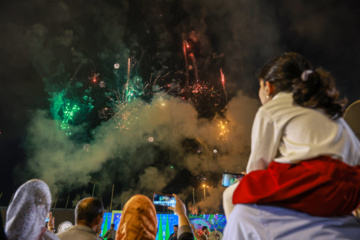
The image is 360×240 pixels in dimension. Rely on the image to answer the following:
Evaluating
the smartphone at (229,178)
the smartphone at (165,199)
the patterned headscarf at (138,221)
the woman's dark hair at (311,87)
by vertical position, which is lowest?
the patterned headscarf at (138,221)

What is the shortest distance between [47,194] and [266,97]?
2.03 metres

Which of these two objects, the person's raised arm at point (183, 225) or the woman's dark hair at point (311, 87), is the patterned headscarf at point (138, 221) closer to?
the person's raised arm at point (183, 225)

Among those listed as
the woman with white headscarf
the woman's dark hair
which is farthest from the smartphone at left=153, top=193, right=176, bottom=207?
the woman's dark hair

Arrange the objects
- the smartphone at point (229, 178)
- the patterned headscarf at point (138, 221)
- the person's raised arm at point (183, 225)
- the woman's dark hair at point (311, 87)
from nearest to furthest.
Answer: the woman's dark hair at point (311, 87), the person's raised arm at point (183, 225), the smartphone at point (229, 178), the patterned headscarf at point (138, 221)

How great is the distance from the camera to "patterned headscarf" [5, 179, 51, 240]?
5.56ft

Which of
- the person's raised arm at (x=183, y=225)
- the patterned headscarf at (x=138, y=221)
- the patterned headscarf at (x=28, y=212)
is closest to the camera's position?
the patterned headscarf at (x=28, y=212)

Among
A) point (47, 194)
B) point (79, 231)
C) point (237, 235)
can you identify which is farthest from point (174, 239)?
point (237, 235)

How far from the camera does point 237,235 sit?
117 centimetres

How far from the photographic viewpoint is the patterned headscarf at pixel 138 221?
248cm

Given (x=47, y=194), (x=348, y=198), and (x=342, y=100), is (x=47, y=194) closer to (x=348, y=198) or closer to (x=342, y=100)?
(x=348, y=198)

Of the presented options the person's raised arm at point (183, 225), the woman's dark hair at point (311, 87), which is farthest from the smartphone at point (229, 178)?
the woman's dark hair at point (311, 87)

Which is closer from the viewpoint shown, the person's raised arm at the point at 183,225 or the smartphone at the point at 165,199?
the person's raised arm at the point at 183,225

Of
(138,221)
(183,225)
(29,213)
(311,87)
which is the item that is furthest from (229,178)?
(29,213)

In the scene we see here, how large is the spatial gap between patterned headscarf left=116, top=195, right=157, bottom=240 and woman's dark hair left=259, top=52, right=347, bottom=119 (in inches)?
80.3
